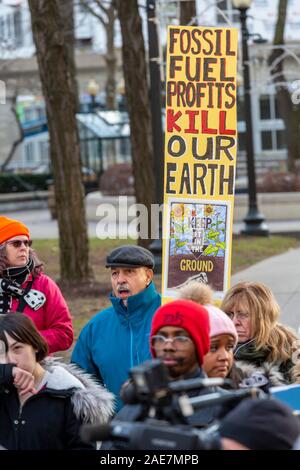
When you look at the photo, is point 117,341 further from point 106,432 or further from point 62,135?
point 62,135

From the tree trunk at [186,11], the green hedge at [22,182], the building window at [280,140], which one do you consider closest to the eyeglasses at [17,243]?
the tree trunk at [186,11]

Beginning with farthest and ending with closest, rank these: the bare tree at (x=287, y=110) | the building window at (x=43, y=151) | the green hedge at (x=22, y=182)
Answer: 1. the building window at (x=43, y=151)
2. the green hedge at (x=22, y=182)
3. the bare tree at (x=287, y=110)

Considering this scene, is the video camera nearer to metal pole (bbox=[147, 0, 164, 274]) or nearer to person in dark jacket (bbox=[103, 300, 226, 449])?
person in dark jacket (bbox=[103, 300, 226, 449])

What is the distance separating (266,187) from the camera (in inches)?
1254

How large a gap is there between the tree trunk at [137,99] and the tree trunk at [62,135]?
2.36 m

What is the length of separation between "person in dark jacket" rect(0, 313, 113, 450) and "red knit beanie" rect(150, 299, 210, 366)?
739 mm

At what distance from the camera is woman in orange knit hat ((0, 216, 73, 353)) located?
21.9 feet

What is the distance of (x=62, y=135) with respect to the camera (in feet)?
55.2

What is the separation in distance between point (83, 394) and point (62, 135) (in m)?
Result: 12.1

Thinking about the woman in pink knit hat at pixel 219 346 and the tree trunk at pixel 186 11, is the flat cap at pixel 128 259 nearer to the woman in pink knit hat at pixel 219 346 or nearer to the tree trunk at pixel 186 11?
the woman in pink knit hat at pixel 219 346

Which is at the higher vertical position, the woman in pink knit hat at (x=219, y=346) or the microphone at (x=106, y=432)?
the microphone at (x=106, y=432)

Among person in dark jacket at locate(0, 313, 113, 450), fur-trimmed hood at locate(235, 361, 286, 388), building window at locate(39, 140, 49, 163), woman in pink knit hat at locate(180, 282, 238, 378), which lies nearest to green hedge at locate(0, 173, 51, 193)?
building window at locate(39, 140, 49, 163)

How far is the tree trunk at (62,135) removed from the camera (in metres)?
16.6
